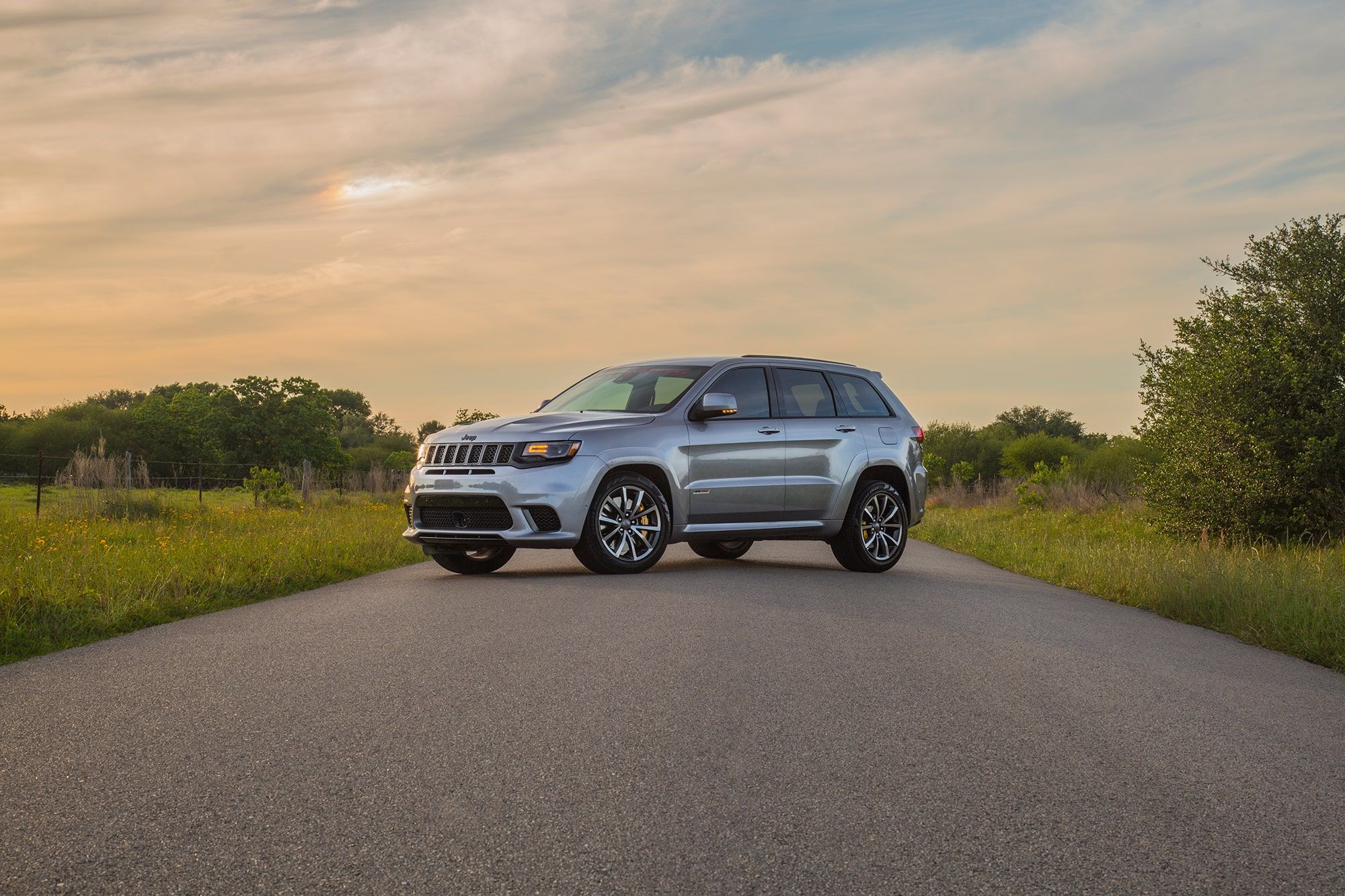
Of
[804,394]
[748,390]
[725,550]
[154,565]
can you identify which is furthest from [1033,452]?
[154,565]

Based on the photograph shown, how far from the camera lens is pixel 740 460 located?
1160cm

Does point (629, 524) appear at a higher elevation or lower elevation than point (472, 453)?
lower

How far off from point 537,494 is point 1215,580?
6.11 m

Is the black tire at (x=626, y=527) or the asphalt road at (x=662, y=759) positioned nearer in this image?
the asphalt road at (x=662, y=759)

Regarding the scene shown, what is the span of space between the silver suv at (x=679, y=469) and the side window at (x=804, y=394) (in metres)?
0.02

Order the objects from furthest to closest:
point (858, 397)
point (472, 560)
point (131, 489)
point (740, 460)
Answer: point (131, 489)
point (858, 397)
point (472, 560)
point (740, 460)

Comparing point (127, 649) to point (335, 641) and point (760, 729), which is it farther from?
point (760, 729)

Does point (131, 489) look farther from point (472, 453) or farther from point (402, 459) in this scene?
point (402, 459)

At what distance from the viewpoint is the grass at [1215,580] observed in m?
8.74

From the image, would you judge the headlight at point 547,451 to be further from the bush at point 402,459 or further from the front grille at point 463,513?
the bush at point 402,459

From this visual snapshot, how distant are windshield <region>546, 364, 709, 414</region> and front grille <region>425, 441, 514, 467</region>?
1512mm

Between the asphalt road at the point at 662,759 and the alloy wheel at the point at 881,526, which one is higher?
the alloy wheel at the point at 881,526

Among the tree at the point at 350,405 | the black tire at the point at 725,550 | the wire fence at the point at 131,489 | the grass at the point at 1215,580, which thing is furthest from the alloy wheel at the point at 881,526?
the tree at the point at 350,405

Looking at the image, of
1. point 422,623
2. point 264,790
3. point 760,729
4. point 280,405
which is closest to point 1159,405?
point 422,623
